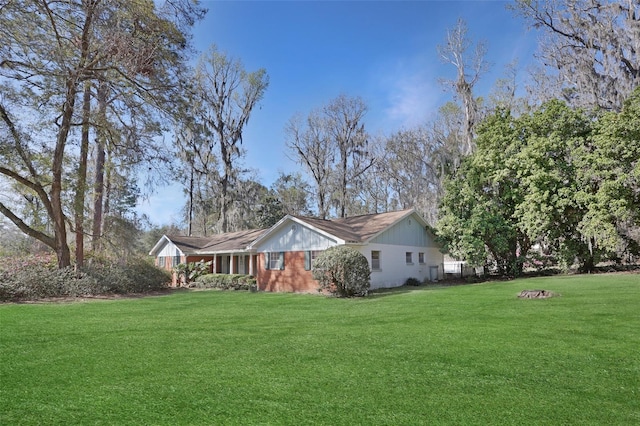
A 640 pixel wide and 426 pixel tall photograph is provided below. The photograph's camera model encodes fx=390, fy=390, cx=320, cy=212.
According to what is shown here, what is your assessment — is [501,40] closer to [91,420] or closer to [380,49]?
[380,49]

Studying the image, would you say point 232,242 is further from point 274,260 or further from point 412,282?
point 412,282

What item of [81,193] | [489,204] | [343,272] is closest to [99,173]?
[81,193]

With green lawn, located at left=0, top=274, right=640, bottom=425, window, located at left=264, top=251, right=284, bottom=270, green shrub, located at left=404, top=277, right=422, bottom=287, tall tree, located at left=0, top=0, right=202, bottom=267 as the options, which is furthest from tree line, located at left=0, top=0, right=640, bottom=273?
green lawn, located at left=0, top=274, right=640, bottom=425

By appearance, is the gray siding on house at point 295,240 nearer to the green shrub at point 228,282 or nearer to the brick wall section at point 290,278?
the brick wall section at point 290,278

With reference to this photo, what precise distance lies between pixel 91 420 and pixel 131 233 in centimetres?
1815

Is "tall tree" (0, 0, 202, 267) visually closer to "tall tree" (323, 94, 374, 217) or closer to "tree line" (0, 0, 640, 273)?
"tree line" (0, 0, 640, 273)

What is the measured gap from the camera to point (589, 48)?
2138cm

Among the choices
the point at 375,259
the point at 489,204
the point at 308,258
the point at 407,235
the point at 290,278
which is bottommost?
the point at 290,278

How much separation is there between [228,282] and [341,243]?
7.99 metres

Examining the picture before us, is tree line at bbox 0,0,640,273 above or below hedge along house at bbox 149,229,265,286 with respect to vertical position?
above

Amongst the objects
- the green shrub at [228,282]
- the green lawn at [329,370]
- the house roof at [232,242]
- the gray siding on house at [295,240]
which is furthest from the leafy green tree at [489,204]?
the green lawn at [329,370]

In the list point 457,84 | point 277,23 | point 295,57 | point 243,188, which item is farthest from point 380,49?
point 243,188

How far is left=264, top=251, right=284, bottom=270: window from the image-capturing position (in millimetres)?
19125

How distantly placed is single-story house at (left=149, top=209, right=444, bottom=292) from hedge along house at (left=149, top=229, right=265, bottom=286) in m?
0.29
